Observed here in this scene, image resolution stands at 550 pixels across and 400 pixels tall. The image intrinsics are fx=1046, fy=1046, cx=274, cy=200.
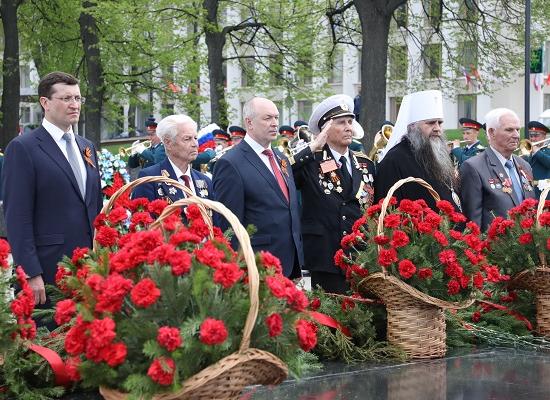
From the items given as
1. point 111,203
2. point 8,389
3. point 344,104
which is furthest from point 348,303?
point 8,389

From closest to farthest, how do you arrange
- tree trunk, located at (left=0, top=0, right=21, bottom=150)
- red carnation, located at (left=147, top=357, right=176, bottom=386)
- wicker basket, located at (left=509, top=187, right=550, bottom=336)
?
red carnation, located at (left=147, top=357, right=176, bottom=386)
wicker basket, located at (left=509, top=187, right=550, bottom=336)
tree trunk, located at (left=0, top=0, right=21, bottom=150)

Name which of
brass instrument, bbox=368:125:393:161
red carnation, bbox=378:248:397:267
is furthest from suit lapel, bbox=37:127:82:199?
brass instrument, bbox=368:125:393:161

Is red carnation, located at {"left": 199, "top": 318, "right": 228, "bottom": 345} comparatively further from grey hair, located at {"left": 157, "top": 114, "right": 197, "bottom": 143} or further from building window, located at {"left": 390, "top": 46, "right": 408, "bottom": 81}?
building window, located at {"left": 390, "top": 46, "right": 408, "bottom": 81}

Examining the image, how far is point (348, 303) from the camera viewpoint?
660cm

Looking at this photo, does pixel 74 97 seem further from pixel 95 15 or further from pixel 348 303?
pixel 95 15

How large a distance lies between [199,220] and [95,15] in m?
20.8

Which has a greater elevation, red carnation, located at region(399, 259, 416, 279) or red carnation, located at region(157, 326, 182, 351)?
red carnation, located at region(157, 326, 182, 351)

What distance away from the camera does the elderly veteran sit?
748cm

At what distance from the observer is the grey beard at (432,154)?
24.7ft

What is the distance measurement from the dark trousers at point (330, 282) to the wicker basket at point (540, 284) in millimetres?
1178

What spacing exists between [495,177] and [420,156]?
0.93 m

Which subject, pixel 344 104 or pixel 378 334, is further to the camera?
pixel 344 104

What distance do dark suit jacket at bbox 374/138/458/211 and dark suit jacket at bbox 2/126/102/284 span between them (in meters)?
2.28

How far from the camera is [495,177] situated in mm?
8164
